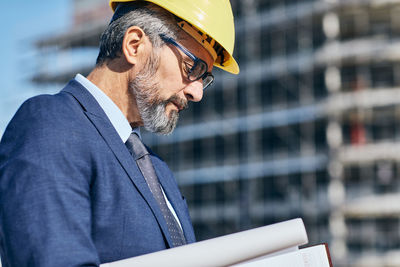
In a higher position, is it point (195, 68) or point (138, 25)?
point (138, 25)

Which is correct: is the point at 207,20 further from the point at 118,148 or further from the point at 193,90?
the point at 118,148

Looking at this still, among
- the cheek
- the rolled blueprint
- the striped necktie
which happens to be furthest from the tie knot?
the rolled blueprint

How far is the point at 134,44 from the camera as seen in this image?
2.06 meters

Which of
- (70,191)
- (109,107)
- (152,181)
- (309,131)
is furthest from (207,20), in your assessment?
(309,131)

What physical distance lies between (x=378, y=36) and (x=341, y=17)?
2413 mm

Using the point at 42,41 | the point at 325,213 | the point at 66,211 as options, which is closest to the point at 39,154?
the point at 66,211

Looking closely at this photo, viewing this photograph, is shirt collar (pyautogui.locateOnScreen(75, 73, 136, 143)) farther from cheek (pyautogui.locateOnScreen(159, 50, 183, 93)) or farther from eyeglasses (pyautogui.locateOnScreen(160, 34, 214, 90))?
eyeglasses (pyautogui.locateOnScreen(160, 34, 214, 90))

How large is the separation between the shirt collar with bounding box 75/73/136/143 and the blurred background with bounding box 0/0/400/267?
30.4 m

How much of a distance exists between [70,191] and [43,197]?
0.26 ft

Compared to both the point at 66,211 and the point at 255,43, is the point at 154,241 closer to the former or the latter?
the point at 66,211

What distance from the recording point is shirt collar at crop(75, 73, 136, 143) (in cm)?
198

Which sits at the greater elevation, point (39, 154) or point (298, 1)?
point (298, 1)

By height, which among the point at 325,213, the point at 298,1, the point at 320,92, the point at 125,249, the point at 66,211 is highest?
the point at 298,1

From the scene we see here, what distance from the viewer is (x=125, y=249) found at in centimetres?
172
